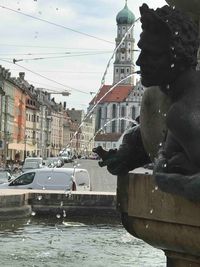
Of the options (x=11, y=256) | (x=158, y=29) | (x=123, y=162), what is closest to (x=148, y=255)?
(x=11, y=256)

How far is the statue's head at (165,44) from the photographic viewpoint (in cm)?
328

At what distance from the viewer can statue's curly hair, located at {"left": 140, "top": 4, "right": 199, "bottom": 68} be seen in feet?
10.7

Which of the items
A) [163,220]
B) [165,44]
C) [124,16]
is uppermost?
[124,16]

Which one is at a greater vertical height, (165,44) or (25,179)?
(165,44)

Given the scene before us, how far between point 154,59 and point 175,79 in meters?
0.18

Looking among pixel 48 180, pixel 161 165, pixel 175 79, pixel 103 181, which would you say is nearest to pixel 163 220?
pixel 161 165

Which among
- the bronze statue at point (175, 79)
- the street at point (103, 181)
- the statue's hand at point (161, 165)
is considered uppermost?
the bronze statue at point (175, 79)

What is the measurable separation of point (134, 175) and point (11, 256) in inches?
167

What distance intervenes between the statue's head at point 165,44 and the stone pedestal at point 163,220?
650 millimetres

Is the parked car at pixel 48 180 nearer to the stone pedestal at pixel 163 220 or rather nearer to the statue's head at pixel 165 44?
the stone pedestal at pixel 163 220

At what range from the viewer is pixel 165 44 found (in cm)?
329

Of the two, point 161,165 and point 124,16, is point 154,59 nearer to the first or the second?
point 161,165

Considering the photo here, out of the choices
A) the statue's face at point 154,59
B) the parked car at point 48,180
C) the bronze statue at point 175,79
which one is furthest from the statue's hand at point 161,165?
the parked car at point 48,180

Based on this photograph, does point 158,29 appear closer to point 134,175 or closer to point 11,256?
point 134,175
